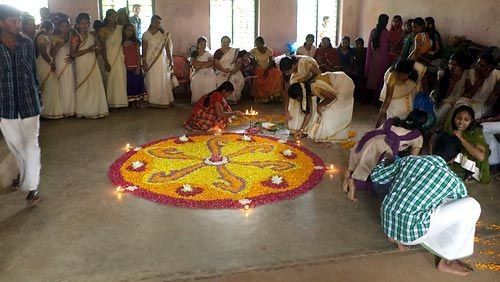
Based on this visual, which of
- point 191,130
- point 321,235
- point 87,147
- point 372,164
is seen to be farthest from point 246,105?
point 321,235

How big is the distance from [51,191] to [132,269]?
199 cm

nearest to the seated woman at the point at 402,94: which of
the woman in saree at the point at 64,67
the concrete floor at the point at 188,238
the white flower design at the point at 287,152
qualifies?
the white flower design at the point at 287,152

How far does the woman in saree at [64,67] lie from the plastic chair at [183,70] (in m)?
2.46

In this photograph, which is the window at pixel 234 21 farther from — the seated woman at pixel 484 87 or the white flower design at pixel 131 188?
the white flower design at pixel 131 188

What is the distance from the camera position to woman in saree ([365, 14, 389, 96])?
9375mm

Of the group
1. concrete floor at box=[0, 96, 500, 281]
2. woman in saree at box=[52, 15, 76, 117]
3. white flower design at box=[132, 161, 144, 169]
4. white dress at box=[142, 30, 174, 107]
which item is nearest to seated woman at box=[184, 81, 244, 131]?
white flower design at box=[132, 161, 144, 169]

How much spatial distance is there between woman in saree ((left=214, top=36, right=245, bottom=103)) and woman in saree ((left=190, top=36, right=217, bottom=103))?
0.14 metres

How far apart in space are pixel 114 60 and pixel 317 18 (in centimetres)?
555

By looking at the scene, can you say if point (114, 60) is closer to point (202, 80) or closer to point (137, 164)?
point (202, 80)

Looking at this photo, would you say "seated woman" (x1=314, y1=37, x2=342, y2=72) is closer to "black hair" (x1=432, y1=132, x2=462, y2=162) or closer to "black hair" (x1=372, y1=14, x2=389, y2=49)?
"black hair" (x1=372, y1=14, x2=389, y2=49)

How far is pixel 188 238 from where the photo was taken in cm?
441

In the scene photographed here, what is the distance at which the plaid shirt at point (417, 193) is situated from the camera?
3.80 m

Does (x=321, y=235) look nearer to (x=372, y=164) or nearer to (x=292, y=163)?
(x=372, y=164)

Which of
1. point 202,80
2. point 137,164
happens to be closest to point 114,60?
point 202,80
